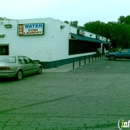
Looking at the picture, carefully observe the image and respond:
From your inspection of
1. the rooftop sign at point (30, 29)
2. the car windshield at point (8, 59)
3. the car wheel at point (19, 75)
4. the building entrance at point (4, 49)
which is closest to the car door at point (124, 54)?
the rooftop sign at point (30, 29)

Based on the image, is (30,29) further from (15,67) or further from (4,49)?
(15,67)

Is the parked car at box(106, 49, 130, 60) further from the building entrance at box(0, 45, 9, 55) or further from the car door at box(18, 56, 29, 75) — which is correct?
the car door at box(18, 56, 29, 75)

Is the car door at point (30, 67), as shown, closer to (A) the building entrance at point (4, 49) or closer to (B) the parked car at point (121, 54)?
(A) the building entrance at point (4, 49)

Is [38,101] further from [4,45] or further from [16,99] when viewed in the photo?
[4,45]

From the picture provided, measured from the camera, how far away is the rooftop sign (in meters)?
16.8

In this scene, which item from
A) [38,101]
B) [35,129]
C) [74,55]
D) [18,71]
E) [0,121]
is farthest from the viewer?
[74,55]

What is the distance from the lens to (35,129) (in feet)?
14.3

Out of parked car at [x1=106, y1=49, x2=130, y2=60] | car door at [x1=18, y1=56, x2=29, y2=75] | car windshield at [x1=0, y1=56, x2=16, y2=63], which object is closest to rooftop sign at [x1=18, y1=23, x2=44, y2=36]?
car door at [x1=18, y1=56, x2=29, y2=75]

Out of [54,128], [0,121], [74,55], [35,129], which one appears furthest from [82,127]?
[74,55]

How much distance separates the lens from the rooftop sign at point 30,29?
16797 millimetres

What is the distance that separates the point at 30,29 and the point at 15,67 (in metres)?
6.68

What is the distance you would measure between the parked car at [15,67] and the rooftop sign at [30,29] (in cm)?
467

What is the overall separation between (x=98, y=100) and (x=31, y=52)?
1159cm

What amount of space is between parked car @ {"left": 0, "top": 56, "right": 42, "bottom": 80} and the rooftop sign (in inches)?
184
